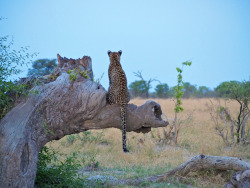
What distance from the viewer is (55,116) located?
16.7ft

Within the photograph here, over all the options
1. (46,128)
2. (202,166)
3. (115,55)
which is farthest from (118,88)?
(202,166)

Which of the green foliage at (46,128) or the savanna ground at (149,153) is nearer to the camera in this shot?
the green foliage at (46,128)

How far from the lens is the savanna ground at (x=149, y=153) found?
22.0 feet

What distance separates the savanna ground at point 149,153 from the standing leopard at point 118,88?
124 centimetres

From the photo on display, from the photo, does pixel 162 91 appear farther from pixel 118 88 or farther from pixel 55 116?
pixel 55 116

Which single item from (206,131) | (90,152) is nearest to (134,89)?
(206,131)

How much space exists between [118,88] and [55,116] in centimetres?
136

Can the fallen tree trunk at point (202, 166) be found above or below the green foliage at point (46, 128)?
below

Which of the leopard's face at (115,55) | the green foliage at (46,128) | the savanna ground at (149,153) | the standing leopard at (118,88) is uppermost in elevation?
the leopard's face at (115,55)

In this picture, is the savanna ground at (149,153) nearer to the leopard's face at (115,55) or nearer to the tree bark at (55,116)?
the tree bark at (55,116)

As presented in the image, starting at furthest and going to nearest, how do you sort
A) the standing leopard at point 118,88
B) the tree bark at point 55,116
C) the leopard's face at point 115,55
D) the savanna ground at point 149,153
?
the leopard's face at point 115,55 < the savanna ground at point 149,153 < the standing leopard at point 118,88 < the tree bark at point 55,116

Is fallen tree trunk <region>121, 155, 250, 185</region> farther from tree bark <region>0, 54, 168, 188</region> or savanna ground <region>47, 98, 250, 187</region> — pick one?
tree bark <region>0, 54, 168, 188</region>

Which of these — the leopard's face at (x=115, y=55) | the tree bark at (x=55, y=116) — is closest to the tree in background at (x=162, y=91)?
the leopard's face at (x=115, y=55)

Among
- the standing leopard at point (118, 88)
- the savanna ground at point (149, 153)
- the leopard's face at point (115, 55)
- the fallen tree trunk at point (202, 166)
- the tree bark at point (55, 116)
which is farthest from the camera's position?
the leopard's face at point (115, 55)
